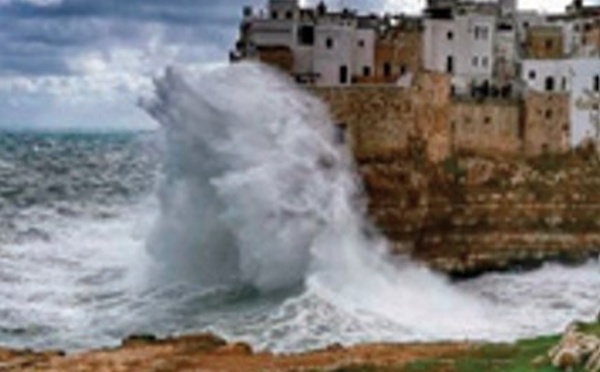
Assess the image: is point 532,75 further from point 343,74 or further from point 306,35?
point 306,35

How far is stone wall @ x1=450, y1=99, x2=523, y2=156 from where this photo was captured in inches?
1950

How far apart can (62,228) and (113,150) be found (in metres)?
106

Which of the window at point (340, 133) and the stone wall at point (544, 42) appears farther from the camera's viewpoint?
the stone wall at point (544, 42)

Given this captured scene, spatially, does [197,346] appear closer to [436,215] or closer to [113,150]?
[436,215]

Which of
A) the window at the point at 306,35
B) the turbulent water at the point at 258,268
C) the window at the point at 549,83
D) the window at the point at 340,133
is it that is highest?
the window at the point at 306,35

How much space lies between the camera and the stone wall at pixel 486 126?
49531 millimetres

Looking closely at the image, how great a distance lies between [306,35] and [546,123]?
368 inches

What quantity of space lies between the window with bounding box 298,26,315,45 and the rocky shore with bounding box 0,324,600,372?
63.1 feet

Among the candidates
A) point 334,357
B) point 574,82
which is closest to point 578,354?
point 334,357

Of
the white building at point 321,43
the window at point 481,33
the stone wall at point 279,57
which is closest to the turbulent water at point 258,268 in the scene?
the stone wall at point 279,57

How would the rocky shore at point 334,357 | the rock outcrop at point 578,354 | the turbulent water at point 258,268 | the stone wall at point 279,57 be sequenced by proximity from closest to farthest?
the rock outcrop at point 578,354, the rocky shore at point 334,357, the turbulent water at point 258,268, the stone wall at point 279,57

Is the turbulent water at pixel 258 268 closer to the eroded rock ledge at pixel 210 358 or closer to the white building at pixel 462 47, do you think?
the eroded rock ledge at pixel 210 358

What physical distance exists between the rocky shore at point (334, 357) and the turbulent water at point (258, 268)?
5026 mm

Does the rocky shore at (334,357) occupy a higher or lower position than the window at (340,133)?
lower
